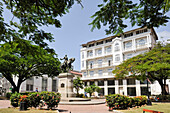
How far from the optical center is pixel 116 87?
40.9 m

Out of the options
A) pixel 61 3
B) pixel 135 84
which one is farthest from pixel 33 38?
pixel 135 84

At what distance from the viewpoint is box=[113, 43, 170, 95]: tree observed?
61.5ft

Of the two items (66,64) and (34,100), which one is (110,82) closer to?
(66,64)

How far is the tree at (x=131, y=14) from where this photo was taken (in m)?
4.55

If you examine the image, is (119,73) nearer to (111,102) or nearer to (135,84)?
(111,102)

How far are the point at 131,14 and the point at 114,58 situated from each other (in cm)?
3903

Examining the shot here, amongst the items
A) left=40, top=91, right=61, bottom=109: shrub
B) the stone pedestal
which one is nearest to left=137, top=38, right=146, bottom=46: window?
the stone pedestal

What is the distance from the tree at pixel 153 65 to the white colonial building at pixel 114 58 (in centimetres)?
1542

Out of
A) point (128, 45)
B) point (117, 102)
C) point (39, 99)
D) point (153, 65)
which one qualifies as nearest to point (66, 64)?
point (39, 99)

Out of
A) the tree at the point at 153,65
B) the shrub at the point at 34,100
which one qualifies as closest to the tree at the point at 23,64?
the shrub at the point at 34,100

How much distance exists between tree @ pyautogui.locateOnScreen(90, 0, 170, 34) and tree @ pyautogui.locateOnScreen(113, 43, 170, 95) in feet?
49.3

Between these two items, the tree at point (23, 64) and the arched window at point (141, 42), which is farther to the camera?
the arched window at point (141, 42)

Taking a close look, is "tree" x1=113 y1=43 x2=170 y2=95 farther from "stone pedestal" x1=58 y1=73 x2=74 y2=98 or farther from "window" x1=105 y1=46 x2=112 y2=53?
"window" x1=105 y1=46 x2=112 y2=53

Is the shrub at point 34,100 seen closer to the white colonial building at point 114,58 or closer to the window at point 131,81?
the white colonial building at point 114,58
